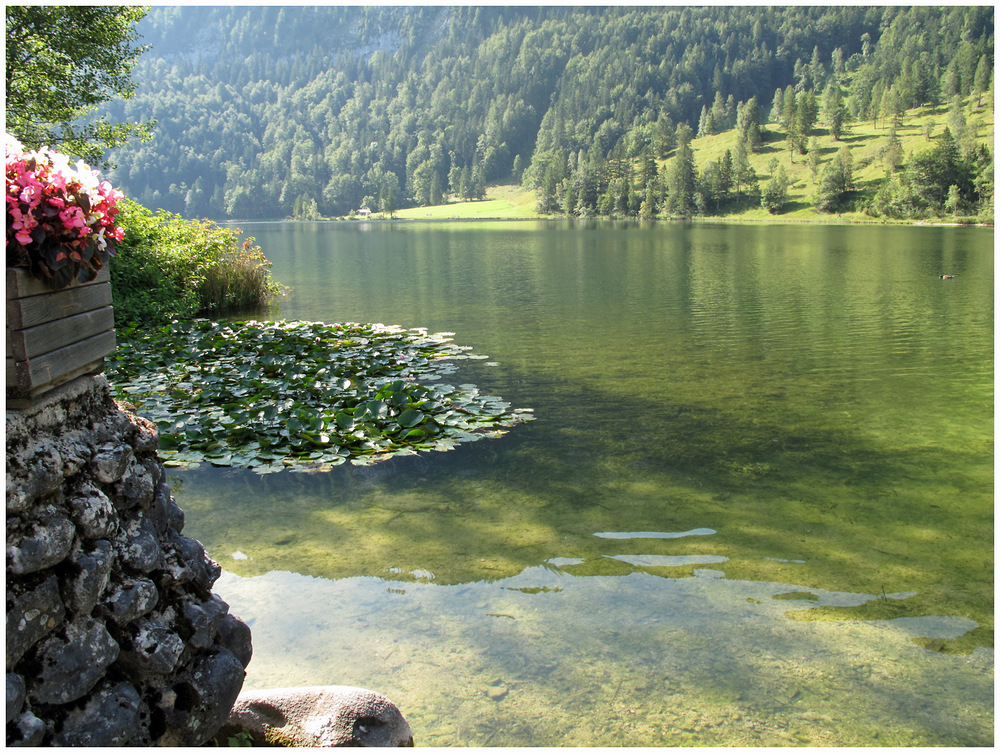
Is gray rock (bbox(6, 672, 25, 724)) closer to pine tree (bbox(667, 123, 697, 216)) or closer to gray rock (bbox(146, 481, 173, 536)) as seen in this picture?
gray rock (bbox(146, 481, 173, 536))

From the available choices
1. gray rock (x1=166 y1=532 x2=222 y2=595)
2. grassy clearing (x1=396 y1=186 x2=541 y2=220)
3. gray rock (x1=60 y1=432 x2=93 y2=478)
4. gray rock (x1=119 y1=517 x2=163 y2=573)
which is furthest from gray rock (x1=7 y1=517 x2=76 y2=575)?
grassy clearing (x1=396 y1=186 x2=541 y2=220)

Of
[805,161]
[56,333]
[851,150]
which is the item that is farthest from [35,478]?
[851,150]

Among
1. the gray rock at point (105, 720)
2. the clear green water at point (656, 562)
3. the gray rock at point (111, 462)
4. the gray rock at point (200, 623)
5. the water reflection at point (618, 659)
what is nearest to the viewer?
the gray rock at point (105, 720)

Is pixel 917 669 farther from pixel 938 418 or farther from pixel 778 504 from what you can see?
pixel 938 418

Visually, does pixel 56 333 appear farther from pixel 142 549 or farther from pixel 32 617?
pixel 32 617

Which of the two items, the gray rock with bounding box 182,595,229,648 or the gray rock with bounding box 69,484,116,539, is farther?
the gray rock with bounding box 182,595,229,648

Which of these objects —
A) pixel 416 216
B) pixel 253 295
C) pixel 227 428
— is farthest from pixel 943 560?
pixel 416 216

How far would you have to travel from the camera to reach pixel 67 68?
21844 millimetres

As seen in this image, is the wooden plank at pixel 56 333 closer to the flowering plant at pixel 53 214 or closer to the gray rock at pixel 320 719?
the flowering plant at pixel 53 214

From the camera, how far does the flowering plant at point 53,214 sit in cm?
265

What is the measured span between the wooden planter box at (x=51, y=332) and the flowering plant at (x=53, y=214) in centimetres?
8

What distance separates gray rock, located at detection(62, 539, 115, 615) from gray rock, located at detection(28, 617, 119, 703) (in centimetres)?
7

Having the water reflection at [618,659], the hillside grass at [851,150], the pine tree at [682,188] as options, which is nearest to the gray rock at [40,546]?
the water reflection at [618,659]

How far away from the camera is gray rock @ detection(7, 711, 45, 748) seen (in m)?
2.42
